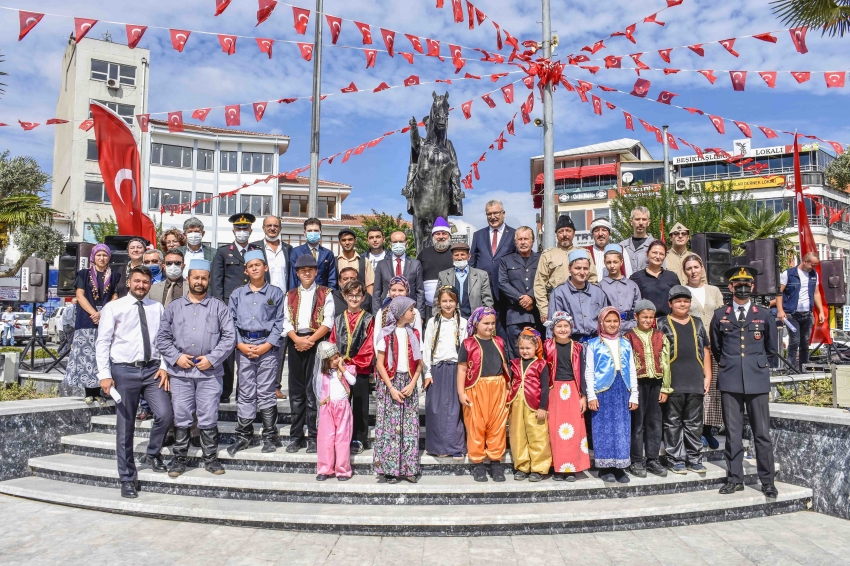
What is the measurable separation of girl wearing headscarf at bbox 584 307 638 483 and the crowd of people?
0.04 ft

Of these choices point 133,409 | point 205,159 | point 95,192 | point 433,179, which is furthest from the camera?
point 205,159

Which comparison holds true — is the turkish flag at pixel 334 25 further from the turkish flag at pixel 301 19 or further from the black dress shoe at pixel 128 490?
the black dress shoe at pixel 128 490

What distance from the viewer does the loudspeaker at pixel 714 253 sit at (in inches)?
342

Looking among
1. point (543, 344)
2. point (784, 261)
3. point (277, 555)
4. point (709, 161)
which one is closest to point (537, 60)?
point (543, 344)

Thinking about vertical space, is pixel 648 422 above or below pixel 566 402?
below

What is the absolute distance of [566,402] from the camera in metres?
5.32

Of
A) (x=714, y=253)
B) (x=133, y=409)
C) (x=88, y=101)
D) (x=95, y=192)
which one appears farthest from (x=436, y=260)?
(x=88, y=101)

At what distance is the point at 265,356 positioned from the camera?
576 cm

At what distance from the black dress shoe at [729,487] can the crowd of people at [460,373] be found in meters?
0.01

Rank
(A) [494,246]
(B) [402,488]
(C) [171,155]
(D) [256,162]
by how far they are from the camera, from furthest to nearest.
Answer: (D) [256,162], (C) [171,155], (A) [494,246], (B) [402,488]

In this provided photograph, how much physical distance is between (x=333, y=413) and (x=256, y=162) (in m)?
37.4

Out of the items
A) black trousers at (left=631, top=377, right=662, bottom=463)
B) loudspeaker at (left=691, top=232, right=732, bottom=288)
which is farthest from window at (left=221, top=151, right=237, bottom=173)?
black trousers at (left=631, top=377, right=662, bottom=463)

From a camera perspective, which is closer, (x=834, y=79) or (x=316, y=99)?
(x=834, y=79)

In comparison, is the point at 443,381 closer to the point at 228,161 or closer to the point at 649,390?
the point at 649,390
